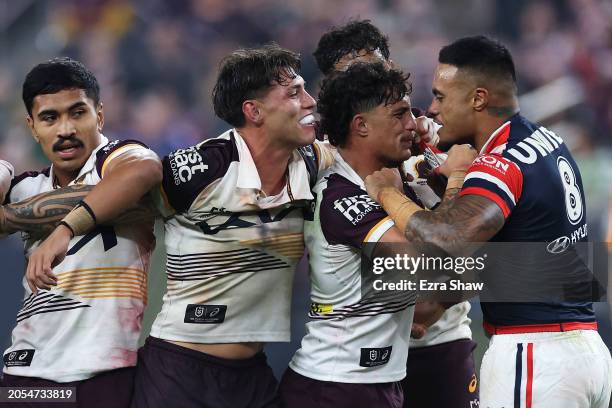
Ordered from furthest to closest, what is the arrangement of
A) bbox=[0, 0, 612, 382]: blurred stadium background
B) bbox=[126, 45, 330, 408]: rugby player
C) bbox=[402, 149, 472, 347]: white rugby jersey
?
bbox=[0, 0, 612, 382]: blurred stadium background, bbox=[402, 149, 472, 347]: white rugby jersey, bbox=[126, 45, 330, 408]: rugby player

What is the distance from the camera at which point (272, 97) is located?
3992mm

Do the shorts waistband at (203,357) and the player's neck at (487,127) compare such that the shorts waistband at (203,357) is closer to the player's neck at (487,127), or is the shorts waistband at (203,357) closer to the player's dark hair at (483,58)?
the player's neck at (487,127)

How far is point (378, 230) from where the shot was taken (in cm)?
369

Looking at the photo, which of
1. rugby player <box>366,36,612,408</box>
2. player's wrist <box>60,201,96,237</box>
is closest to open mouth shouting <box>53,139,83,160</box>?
player's wrist <box>60,201,96,237</box>

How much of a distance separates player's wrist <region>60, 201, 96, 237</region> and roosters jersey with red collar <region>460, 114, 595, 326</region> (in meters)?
1.46

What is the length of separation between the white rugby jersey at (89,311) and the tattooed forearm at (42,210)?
0.10 metres

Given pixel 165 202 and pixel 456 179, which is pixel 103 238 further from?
pixel 456 179

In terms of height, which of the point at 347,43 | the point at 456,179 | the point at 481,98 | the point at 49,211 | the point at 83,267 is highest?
the point at 347,43

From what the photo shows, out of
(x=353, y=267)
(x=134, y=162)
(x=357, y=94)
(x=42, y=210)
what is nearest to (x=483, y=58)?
(x=357, y=94)

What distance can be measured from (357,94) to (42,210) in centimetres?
140

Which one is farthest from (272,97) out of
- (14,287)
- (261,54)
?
(14,287)

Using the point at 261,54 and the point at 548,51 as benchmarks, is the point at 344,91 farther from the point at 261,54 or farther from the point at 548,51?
the point at 548,51

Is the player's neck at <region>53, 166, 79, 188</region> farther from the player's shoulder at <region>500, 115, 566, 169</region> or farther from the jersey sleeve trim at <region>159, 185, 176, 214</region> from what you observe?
the player's shoulder at <region>500, 115, 566, 169</region>

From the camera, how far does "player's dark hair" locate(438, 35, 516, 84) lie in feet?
13.0
